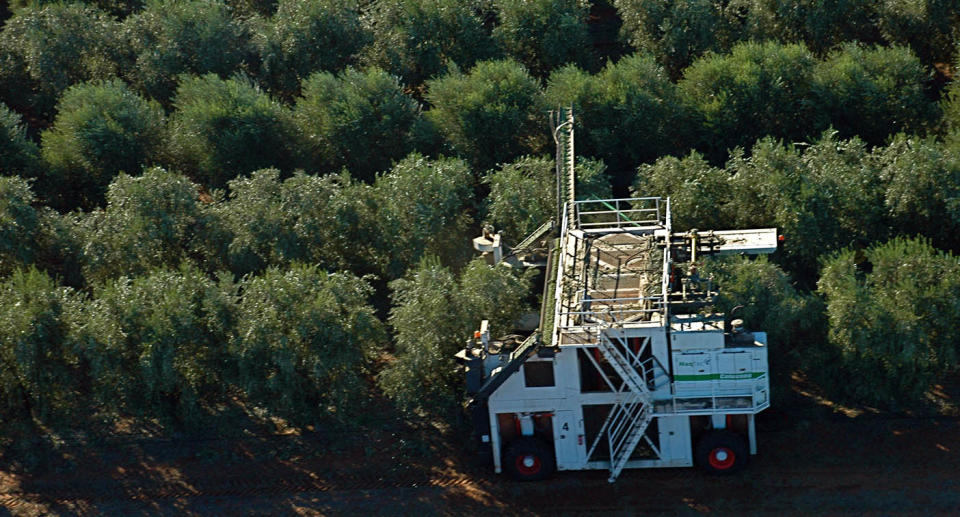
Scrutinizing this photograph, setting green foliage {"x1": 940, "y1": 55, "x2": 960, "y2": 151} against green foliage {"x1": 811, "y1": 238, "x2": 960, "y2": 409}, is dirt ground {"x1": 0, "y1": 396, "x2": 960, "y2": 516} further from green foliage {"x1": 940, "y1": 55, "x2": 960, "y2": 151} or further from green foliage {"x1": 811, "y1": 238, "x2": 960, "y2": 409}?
green foliage {"x1": 940, "y1": 55, "x2": 960, "y2": 151}

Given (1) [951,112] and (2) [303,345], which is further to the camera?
(1) [951,112]

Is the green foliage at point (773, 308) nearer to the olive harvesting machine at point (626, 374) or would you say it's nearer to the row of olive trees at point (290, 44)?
the olive harvesting machine at point (626, 374)

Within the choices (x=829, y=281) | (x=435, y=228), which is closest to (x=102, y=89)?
(x=435, y=228)

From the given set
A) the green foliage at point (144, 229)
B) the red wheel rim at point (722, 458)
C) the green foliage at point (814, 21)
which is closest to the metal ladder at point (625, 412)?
the red wheel rim at point (722, 458)

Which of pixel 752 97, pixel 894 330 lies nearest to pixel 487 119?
pixel 752 97

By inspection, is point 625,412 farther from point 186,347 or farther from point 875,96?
point 875,96

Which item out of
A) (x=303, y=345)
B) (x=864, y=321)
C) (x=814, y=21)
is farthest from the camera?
(x=814, y=21)

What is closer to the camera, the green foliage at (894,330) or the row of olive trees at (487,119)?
the green foliage at (894,330)
